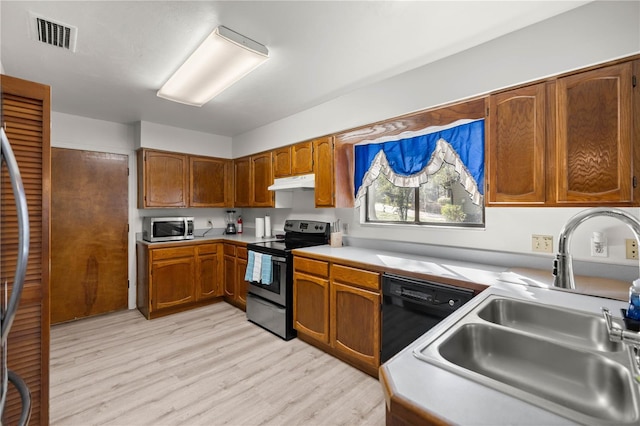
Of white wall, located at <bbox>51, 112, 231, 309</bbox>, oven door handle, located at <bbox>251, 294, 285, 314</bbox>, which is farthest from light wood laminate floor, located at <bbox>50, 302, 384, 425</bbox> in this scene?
white wall, located at <bbox>51, 112, 231, 309</bbox>

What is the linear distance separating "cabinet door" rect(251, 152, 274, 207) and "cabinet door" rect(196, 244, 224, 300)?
86 centimetres

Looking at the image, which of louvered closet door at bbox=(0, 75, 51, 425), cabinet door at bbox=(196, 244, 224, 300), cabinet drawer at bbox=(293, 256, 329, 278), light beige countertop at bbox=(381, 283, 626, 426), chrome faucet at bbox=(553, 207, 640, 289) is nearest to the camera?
light beige countertop at bbox=(381, 283, 626, 426)

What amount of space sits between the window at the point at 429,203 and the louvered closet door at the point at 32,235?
8.27ft

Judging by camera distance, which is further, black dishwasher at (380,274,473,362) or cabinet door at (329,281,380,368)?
cabinet door at (329,281,380,368)

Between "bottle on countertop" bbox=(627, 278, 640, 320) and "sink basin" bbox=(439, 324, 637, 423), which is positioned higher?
"bottle on countertop" bbox=(627, 278, 640, 320)

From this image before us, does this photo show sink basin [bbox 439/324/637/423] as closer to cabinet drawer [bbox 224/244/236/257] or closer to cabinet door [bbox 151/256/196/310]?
cabinet drawer [bbox 224/244/236/257]

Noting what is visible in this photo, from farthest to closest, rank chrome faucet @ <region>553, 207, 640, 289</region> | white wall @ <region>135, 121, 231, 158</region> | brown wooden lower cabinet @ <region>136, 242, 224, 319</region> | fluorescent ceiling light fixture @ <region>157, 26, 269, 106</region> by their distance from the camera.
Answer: white wall @ <region>135, 121, 231, 158</region>
brown wooden lower cabinet @ <region>136, 242, 224, 319</region>
fluorescent ceiling light fixture @ <region>157, 26, 269, 106</region>
chrome faucet @ <region>553, 207, 640, 289</region>

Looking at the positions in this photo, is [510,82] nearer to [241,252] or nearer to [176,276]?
[241,252]

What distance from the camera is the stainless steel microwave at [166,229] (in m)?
3.62

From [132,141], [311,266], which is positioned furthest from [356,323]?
[132,141]

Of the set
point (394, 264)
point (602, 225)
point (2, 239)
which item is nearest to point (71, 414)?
point (2, 239)

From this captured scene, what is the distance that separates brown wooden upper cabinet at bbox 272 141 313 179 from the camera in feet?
10.7

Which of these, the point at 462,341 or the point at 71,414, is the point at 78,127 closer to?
the point at 71,414

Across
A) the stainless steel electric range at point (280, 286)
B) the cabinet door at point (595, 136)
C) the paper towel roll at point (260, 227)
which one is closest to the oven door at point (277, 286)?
the stainless steel electric range at point (280, 286)
